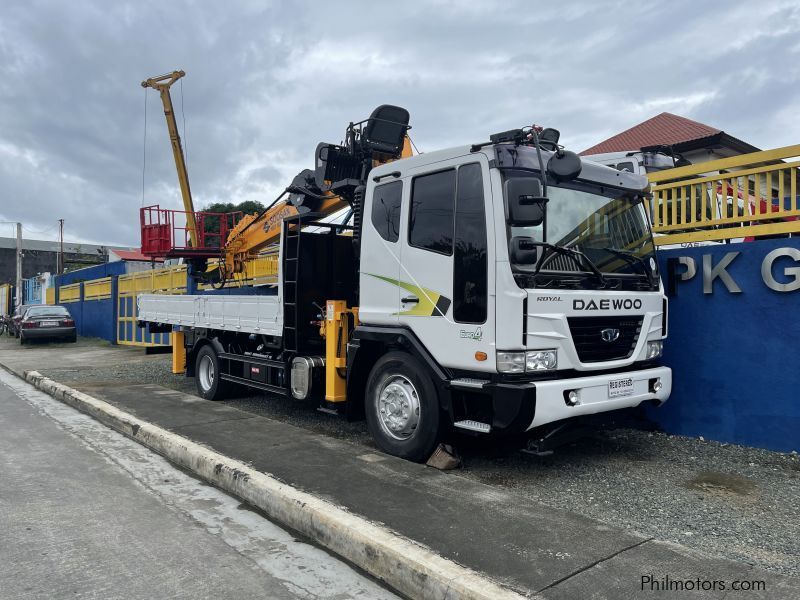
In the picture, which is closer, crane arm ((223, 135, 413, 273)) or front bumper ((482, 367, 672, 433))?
front bumper ((482, 367, 672, 433))

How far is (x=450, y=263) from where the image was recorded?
5184 millimetres

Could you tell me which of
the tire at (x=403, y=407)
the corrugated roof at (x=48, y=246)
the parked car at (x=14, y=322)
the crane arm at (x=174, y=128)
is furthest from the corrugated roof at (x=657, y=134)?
the corrugated roof at (x=48, y=246)

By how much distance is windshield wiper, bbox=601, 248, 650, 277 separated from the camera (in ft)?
17.8

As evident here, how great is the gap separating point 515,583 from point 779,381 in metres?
4.02

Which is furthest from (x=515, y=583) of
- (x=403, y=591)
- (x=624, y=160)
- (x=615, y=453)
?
(x=624, y=160)

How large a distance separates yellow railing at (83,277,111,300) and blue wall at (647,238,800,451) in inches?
794

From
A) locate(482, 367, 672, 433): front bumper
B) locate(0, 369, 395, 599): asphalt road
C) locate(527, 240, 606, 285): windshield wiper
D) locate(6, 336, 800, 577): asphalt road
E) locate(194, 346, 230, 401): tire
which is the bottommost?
locate(0, 369, 395, 599): asphalt road

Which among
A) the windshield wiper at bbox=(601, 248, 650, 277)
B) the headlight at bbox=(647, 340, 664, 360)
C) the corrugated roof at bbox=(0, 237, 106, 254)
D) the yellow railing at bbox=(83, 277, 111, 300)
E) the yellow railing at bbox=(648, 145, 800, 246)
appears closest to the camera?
the windshield wiper at bbox=(601, 248, 650, 277)

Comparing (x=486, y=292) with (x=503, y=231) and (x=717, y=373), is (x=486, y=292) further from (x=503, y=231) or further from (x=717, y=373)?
(x=717, y=373)

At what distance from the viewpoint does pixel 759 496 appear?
4.73 metres

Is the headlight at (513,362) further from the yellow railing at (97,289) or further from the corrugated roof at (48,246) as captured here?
the corrugated roof at (48,246)

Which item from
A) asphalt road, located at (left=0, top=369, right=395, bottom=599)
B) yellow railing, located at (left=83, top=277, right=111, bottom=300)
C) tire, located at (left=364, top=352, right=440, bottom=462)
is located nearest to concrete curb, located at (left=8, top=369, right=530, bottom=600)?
asphalt road, located at (left=0, top=369, right=395, bottom=599)

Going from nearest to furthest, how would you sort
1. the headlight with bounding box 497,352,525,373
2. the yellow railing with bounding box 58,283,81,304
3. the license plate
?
the headlight with bounding box 497,352,525,373, the license plate, the yellow railing with bounding box 58,283,81,304

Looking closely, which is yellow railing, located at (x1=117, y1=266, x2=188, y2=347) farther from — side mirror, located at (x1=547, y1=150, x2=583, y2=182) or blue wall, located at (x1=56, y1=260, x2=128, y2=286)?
side mirror, located at (x1=547, y1=150, x2=583, y2=182)
